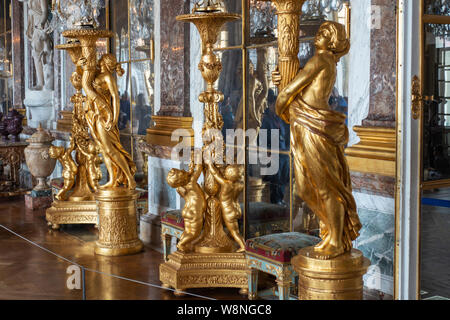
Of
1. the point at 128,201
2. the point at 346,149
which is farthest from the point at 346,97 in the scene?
the point at 128,201

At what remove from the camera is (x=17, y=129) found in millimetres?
11172

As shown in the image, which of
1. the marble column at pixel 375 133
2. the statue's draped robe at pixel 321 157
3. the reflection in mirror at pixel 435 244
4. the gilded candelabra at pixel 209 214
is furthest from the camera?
the gilded candelabra at pixel 209 214

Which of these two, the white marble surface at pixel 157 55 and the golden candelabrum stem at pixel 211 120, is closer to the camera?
the golden candelabrum stem at pixel 211 120

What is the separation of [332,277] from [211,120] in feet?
6.47

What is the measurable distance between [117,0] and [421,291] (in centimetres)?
633

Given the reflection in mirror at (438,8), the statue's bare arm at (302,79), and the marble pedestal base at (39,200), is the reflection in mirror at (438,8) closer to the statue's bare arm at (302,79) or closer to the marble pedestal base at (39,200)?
the statue's bare arm at (302,79)

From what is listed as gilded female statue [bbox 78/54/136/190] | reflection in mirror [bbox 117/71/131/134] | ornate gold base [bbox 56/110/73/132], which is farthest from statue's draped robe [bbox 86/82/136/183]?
ornate gold base [bbox 56/110/73/132]

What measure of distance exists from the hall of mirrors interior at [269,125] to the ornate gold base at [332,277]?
0.94ft

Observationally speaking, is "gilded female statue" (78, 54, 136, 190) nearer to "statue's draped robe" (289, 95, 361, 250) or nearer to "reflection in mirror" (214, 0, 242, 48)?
"reflection in mirror" (214, 0, 242, 48)

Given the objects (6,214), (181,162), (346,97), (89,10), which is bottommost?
(6,214)

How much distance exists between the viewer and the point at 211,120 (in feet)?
17.6

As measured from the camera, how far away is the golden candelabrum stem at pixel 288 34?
3.87 m

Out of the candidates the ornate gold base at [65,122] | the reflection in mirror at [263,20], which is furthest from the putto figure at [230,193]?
the ornate gold base at [65,122]
